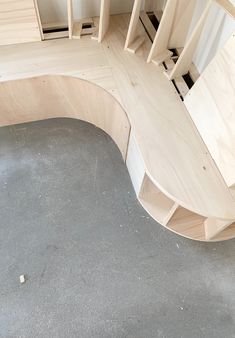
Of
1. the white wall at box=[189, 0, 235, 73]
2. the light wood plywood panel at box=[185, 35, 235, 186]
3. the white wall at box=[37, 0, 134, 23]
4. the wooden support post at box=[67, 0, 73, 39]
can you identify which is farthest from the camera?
the white wall at box=[37, 0, 134, 23]

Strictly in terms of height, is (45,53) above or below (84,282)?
above

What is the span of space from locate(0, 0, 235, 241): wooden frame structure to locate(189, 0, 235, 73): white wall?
81 mm

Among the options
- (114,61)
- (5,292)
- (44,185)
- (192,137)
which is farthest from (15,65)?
(5,292)

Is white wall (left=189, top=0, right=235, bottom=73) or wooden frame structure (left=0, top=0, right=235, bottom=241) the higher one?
white wall (left=189, top=0, right=235, bottom=73)

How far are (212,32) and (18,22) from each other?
753mm

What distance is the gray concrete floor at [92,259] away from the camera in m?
0.96

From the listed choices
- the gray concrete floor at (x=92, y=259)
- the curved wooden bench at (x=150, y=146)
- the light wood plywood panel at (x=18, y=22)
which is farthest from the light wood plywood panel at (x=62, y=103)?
A: the light wood plywood panel at (x=18, y=22)

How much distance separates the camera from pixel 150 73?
112 centimetres

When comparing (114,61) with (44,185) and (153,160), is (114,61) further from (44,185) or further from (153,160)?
(44,185)

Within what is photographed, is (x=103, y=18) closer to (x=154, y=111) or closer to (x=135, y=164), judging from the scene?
(x=154, y=111)

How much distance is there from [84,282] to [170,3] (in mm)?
1036

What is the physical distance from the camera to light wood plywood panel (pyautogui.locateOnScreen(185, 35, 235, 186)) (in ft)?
2.71

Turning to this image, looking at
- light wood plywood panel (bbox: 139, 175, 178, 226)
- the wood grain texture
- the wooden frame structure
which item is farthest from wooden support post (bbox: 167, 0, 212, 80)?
light wood plywood panel (bbox: 139, 175, 178, 226)

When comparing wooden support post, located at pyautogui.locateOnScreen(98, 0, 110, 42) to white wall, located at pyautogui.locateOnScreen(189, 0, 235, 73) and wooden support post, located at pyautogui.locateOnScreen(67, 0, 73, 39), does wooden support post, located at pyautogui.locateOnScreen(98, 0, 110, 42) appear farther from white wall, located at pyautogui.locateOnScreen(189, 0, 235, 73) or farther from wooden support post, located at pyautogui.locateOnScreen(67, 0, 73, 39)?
white wall, located at pyautogui.locateOnScreen(189, 0, 235, 73)
